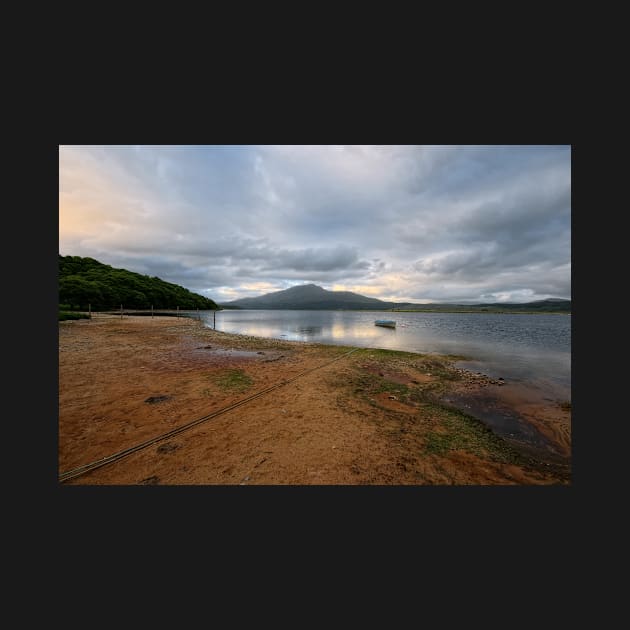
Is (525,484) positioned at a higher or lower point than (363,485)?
lower

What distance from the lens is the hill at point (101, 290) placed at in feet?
173

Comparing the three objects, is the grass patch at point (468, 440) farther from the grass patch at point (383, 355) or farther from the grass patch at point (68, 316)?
the grass patch at point (68, 316)

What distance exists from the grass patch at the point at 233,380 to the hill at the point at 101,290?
60.0 meters

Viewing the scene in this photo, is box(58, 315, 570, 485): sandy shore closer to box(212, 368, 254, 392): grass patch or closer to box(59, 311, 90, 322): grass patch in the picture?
box(212, 368, 254, 392): grass patch

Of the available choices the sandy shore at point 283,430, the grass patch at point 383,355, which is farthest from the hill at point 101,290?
the grass patch at point 383,355

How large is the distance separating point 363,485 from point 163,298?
9614 cm

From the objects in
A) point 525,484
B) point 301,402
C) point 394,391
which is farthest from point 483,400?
point 301,402

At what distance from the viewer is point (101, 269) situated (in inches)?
3059

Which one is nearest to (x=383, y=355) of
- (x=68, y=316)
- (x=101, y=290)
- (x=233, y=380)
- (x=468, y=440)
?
(x=233, y=380)

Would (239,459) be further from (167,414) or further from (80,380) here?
(80,380)

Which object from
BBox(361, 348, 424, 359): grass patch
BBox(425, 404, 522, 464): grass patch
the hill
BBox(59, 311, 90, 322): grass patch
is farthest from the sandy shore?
the hill

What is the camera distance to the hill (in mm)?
52812

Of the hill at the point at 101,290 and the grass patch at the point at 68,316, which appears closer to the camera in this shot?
the grass patch at the point at 68,316

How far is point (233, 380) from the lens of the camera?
9.84 m
